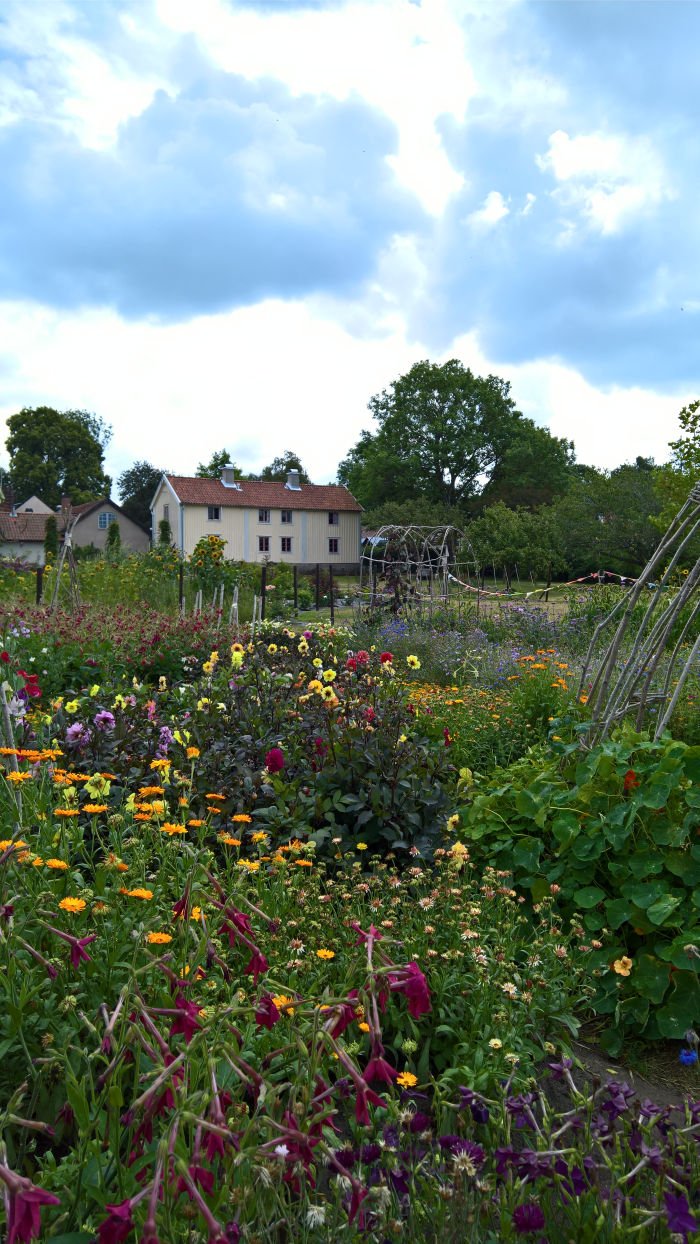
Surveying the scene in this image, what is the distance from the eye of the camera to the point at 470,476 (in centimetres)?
4538

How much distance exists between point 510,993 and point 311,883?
789mm

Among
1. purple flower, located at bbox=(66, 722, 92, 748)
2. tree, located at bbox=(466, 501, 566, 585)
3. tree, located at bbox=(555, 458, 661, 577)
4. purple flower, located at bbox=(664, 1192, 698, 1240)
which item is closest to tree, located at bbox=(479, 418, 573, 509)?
tree, located at bbox=(555, 458, 661, 577)

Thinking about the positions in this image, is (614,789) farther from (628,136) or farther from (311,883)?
(628,136)

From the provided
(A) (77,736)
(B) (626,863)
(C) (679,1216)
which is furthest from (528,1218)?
(A) (77,736)

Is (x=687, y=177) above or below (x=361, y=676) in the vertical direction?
above

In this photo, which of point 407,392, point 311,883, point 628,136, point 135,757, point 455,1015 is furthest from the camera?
point 407,392

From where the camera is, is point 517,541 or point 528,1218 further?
point 517,541

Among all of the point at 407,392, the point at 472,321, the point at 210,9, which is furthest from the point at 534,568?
the point at 210,9

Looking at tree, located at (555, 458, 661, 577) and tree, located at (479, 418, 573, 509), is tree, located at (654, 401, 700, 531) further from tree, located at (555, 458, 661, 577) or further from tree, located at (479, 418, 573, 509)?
tree, located at (479, 418, 573, 509)

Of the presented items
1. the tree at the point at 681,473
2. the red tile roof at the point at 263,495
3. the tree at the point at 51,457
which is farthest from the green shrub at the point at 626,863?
the tree at the point at 51,457

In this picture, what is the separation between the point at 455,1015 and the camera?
2.09 meters

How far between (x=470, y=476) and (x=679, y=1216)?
150ft

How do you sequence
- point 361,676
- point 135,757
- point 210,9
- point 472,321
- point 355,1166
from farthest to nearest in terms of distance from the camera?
point 472,321, point 361,676, point 210,9, point 135,757, point 355,1166

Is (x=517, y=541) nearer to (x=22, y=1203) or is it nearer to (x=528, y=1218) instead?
(x=528, y=1218)
